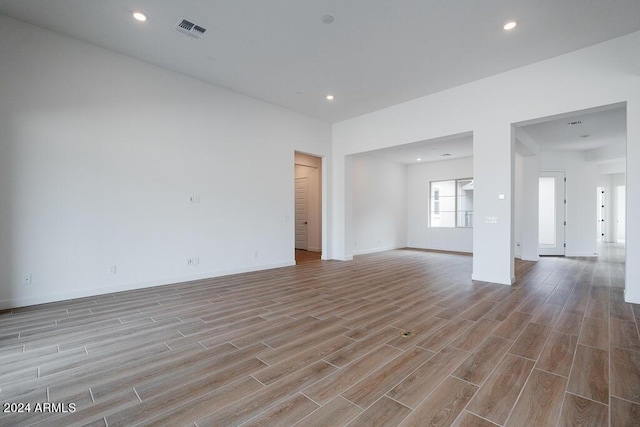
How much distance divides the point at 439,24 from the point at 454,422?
13.0 ft

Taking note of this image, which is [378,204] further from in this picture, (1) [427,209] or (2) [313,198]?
(2) [313,198]

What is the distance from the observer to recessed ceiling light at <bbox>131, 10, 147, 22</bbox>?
10.6 feet

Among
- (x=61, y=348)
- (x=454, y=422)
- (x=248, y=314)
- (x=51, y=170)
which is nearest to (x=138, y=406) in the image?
(x=61, y=348)

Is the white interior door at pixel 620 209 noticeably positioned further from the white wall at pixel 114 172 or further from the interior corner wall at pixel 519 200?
the white wall at pixel 114 172

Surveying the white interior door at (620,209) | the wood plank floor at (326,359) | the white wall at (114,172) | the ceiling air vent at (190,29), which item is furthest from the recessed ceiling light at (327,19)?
the white interior door at (620,209)

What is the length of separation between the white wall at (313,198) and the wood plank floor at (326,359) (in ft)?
15.0

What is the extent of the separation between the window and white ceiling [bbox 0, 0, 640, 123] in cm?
507

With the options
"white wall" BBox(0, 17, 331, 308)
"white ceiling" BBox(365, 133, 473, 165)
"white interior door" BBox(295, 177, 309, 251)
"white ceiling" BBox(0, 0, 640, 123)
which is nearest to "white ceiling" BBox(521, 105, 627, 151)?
"white ceiling" BBox(365, 133, 473, 165)

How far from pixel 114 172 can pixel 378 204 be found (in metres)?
7.04

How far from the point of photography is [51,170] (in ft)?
11.8

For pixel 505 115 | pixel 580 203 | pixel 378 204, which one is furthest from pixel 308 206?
pixel 580 203

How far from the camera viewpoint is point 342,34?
11.8ft

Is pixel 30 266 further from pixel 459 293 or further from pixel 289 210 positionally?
pixel 459 293

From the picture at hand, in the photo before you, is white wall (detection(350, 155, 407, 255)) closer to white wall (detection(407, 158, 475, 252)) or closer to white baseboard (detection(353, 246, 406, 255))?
white baseboard (detection(353, 246, 406, 255))
